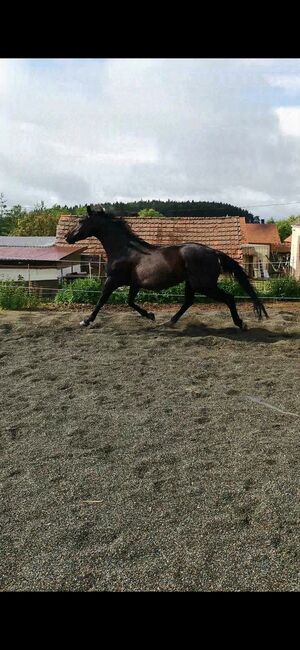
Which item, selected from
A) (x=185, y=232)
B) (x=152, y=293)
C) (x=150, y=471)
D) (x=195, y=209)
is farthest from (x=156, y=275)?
(x=195, y=209)

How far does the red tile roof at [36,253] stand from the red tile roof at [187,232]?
3.70ft

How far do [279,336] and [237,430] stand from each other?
4144 mm

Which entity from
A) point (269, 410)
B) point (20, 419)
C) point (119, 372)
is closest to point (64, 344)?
point (119, 372)

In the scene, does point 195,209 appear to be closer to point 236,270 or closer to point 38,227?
point 38,227

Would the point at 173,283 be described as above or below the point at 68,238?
below

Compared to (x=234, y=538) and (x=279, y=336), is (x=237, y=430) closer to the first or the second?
(x=234, y=538)

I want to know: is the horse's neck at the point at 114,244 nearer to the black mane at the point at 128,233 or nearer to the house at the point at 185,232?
the black mane at the point at 128,233

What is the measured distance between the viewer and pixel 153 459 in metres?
3.38

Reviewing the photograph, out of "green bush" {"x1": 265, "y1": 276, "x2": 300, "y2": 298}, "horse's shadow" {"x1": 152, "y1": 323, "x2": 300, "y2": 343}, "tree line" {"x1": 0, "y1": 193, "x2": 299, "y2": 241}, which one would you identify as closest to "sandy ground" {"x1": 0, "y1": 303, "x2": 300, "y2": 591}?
"horse's shadow" {"x1": 152, "y1": 323, "x2": 300, "y2": 343}

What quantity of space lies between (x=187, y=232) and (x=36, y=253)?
20.5 ft

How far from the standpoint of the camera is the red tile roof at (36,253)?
61.2 ft

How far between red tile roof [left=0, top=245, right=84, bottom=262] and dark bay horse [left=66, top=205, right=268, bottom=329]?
10017mm
